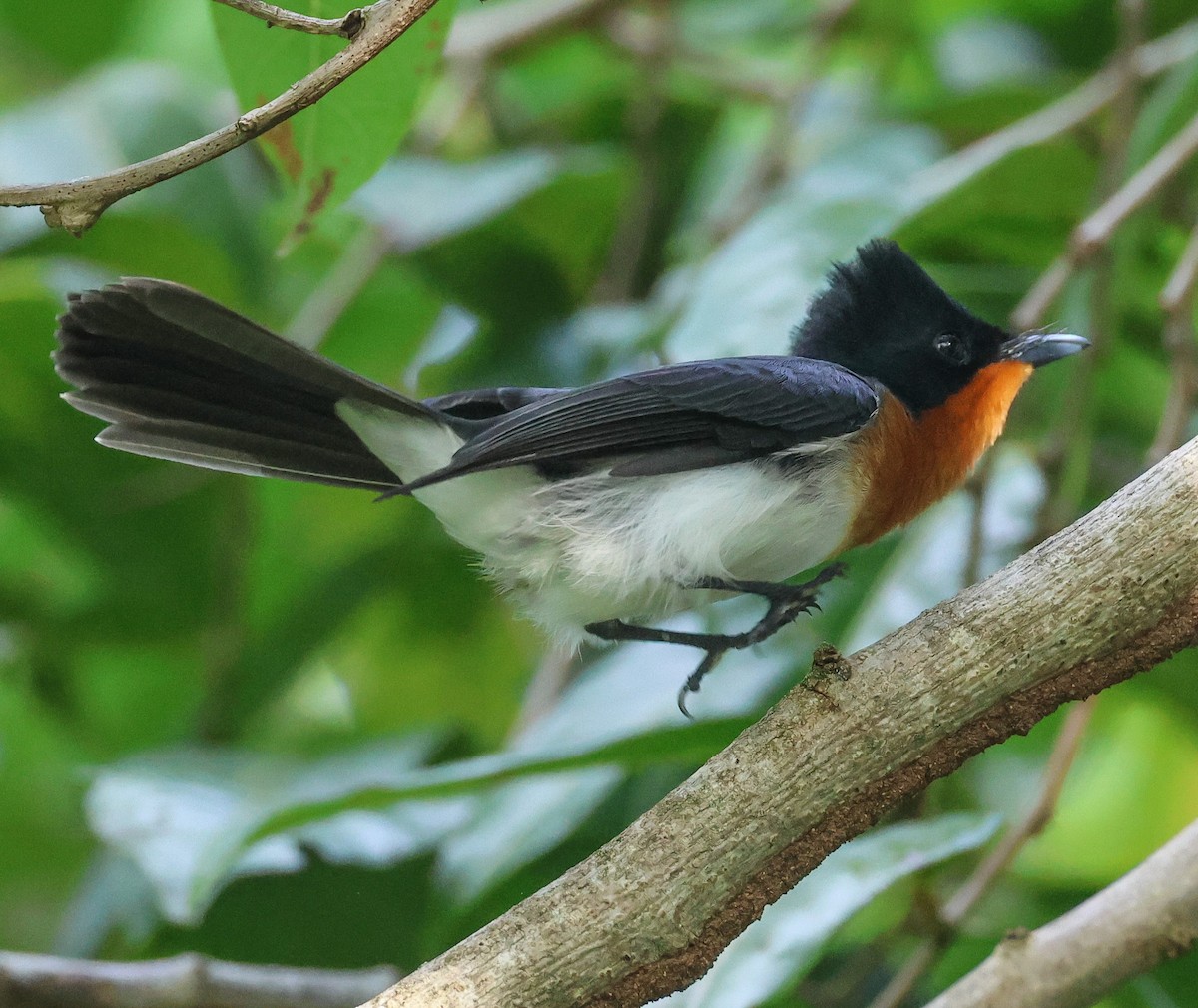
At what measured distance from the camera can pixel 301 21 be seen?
A: 153cm

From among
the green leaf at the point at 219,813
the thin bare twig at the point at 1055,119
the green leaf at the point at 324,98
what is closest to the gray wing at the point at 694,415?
the green leaf at the point at 324,98

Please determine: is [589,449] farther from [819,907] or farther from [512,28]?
[512,28]

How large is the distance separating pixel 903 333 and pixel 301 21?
1.52 metres

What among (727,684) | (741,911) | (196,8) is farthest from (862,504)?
(196,8)

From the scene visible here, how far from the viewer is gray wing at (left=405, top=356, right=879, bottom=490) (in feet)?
7.63

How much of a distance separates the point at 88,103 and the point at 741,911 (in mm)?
3039

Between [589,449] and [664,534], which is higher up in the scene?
[589,449]

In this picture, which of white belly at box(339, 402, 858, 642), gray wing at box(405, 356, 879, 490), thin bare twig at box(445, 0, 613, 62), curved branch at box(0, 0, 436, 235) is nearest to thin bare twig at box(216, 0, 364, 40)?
curved branch at box(0, 0, 436, 235)

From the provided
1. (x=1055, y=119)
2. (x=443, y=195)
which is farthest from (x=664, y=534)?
(x=1055, y=119)

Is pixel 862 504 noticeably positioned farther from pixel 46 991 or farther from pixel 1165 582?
pixel 46 991

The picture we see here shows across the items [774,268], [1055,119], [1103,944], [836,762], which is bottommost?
[1103,944]

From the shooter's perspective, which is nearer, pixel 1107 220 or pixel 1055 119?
pixel 1107 220

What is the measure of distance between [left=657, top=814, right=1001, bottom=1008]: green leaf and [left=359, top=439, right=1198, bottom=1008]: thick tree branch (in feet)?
1.79

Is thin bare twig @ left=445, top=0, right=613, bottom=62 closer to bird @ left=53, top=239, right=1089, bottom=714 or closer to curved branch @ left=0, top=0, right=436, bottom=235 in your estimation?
bird @ left=53, top=239, right=1089, bottom=714
